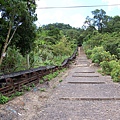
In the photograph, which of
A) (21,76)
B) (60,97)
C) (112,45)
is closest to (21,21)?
(21,76)

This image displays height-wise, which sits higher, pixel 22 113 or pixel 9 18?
pixel 9 18

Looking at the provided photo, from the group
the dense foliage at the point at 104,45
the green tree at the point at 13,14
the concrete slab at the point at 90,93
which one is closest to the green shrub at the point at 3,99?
the green tree at the point at 13,14

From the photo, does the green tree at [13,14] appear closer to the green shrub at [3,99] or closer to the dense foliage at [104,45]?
the green shrub at [3,99]

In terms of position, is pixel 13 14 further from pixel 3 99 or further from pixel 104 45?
pixel 104 45

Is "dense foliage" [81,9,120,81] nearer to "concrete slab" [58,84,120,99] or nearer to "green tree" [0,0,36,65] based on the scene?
"concrete slab" [58,84,120,99]

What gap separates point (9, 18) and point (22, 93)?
2.54 metres

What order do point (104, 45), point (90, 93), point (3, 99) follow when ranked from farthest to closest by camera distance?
point (104, 45)
point (90, 93)
point (3, 99)

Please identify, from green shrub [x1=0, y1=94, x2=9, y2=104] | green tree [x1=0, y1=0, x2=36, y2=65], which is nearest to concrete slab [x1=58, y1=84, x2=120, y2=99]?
green shrub [x1=0, y1=94, x2=9, y2=104]

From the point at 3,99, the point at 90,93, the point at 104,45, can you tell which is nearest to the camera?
the point at 3,99

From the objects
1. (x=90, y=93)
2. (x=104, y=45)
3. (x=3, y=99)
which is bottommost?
(x=90, y=93)

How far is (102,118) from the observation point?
14.1ft

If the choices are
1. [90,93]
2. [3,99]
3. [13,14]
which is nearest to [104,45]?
[90,93]

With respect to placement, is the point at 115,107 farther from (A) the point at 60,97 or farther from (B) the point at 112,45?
(B) the point at 112,45

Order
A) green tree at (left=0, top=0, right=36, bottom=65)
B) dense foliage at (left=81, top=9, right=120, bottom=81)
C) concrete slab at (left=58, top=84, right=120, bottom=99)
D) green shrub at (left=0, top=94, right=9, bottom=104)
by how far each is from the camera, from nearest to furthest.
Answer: green shrub at (left=0, top=94, right=9, bottom=104) → green tree at (left=0, top=0, right=36, bottom=65) → concrete slab at (left=58, top=84, right=120, bottom=99) → dense foliage at (left=81, top=9, right=120, bottom=81)
